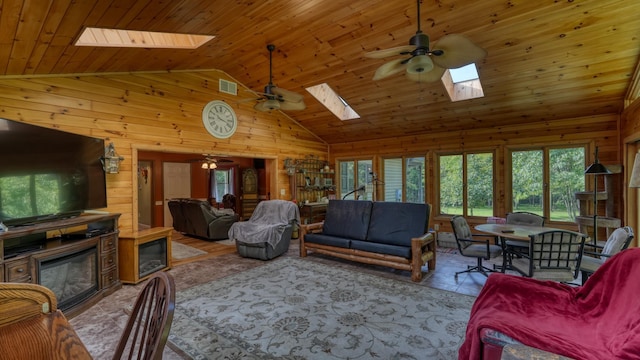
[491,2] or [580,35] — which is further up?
[491,2]

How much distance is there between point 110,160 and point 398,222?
14.3ft

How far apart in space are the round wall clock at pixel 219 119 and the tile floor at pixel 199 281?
2.39m

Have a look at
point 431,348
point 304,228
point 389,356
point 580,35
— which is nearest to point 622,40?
point 580,35

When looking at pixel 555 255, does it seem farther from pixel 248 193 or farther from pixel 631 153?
pixel 248 193

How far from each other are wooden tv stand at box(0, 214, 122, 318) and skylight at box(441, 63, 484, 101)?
5436mm

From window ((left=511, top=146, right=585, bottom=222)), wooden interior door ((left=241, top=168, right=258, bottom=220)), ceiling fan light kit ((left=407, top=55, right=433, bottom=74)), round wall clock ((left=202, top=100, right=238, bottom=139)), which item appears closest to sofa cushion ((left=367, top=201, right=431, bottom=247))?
ceiling fan light kit ((left=407, top=55, right=433, bottom=74))

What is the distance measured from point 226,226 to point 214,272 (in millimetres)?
2632

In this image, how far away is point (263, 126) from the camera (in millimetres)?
6500

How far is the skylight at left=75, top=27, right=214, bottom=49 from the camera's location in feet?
10.2

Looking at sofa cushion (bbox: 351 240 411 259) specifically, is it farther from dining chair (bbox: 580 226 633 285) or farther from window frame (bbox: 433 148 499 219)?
window frame (bbox: 433 148 499 219)

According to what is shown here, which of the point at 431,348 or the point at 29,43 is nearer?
the point at 431,348

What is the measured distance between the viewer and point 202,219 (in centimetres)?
660

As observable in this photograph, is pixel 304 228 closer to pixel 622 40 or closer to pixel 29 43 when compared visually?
pixel 29 43

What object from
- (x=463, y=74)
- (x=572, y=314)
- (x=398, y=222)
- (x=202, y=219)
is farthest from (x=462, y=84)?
(x=202, y=219)
